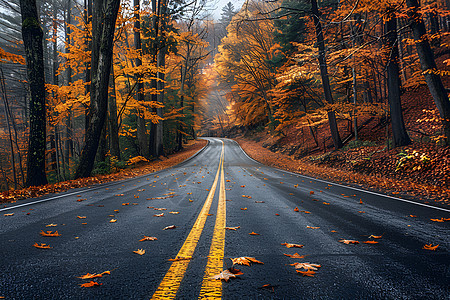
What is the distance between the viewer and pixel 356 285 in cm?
188

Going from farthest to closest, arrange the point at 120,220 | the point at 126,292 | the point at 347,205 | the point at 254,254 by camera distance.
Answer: the point at 347,205
the point at 120,220
the point at 254,254
the point at 126,292

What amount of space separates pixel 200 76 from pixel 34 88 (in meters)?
30.3

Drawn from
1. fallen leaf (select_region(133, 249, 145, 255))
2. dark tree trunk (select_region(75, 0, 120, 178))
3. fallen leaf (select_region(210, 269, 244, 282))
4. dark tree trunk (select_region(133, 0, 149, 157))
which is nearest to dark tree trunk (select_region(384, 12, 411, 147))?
fallen leaf (select_region(210, 269, 244, 282))

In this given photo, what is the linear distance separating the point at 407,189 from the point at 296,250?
694 cm

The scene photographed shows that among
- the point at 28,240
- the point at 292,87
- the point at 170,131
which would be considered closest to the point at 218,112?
the point at 170,131

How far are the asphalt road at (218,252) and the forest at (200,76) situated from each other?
6.52 meters

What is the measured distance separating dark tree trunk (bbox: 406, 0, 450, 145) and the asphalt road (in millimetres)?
6544

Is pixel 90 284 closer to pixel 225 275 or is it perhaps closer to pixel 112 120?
pixel 225 275

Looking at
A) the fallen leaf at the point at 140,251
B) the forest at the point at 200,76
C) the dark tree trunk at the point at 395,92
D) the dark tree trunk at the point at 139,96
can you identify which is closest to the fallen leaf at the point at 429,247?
the fallen leaf at the point at 140,251

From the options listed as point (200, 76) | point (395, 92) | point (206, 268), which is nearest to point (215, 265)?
point (206, 268)

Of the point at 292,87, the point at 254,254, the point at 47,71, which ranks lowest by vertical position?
the point at 254,254

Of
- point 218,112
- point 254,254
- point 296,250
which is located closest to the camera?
point 254,254

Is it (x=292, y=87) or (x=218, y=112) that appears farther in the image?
(x=218, y=112)

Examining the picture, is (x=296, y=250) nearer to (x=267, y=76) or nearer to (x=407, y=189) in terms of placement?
(x=407, y=189)
